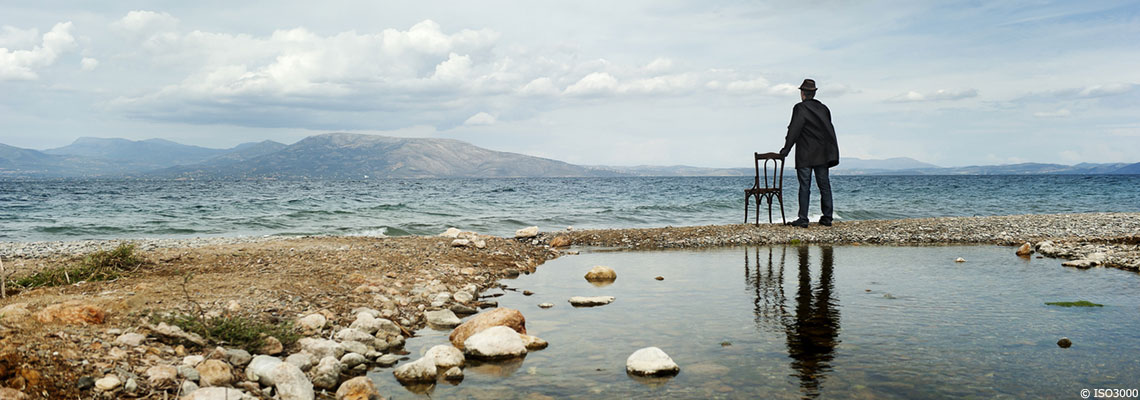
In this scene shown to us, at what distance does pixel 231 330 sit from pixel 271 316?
962mm

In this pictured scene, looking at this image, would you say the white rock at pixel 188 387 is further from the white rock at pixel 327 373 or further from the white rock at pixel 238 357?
the white rock at pixel 327 373

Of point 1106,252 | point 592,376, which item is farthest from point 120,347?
point 1106,252

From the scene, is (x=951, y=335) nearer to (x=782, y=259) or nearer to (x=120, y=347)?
(x=782, y=259)

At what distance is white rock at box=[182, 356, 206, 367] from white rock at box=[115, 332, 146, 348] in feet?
1.44

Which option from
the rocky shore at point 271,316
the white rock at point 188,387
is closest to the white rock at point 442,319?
the rocky shore at point 271,316

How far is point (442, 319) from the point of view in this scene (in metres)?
7.38

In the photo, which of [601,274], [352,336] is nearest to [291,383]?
[352,336]

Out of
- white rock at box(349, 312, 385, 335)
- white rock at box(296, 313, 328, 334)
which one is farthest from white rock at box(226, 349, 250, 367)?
white rock at box(349, 312, 385, 335)

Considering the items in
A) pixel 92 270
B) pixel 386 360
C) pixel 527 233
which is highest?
pixel 92 270

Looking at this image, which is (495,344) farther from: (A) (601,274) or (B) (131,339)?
(A) (601,274)

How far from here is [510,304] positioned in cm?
845

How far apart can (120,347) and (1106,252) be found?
14.1 m

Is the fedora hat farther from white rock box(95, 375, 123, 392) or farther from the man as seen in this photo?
white rock box(95, 375, 123, 392)

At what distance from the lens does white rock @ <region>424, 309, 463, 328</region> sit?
23.9ft
